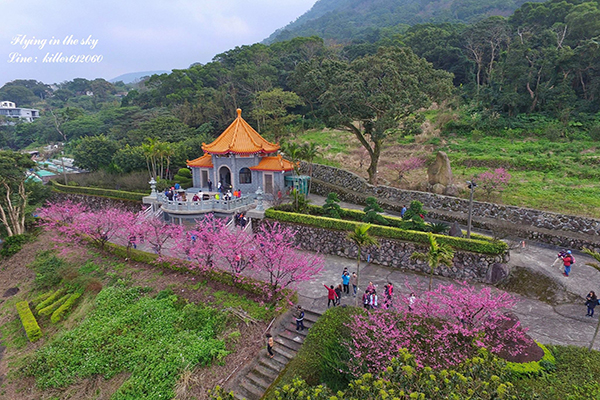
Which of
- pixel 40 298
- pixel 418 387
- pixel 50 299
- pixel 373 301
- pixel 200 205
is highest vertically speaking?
pixel 418 387

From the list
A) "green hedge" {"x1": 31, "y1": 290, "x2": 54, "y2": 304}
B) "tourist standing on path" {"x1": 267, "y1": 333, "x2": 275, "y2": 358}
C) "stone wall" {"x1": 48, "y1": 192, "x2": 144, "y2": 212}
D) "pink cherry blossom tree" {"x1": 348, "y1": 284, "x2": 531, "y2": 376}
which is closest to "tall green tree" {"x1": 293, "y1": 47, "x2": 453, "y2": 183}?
"pink cherry blossom tree" {"x1": 348, "y1": 284, "x2": 531, "y2": 376}

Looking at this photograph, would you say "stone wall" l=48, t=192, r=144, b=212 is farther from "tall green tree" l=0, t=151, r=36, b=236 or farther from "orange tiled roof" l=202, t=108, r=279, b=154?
"orange tiled roof" l=202, t=108, r=279, b=154

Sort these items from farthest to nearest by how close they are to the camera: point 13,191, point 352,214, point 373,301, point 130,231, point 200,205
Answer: point 13,191, point 200,205, point 352,214, point 130,231, point 373,301

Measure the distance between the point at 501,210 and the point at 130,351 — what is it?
66.0 feet

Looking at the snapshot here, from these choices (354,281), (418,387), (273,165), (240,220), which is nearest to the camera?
(418,387)

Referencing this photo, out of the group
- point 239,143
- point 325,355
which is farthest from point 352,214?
point 325,355

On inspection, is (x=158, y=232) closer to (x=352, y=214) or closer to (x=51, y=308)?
(x=51, y=308)

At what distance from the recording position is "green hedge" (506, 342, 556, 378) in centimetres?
960

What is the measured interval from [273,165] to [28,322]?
16699 mm

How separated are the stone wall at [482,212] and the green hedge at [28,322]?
776 inches

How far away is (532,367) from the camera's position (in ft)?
31.9

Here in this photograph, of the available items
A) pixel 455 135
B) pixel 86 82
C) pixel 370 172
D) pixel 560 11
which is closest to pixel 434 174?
pixel 370 172

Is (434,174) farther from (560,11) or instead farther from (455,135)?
(560,11)

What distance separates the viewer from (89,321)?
1535 cm
